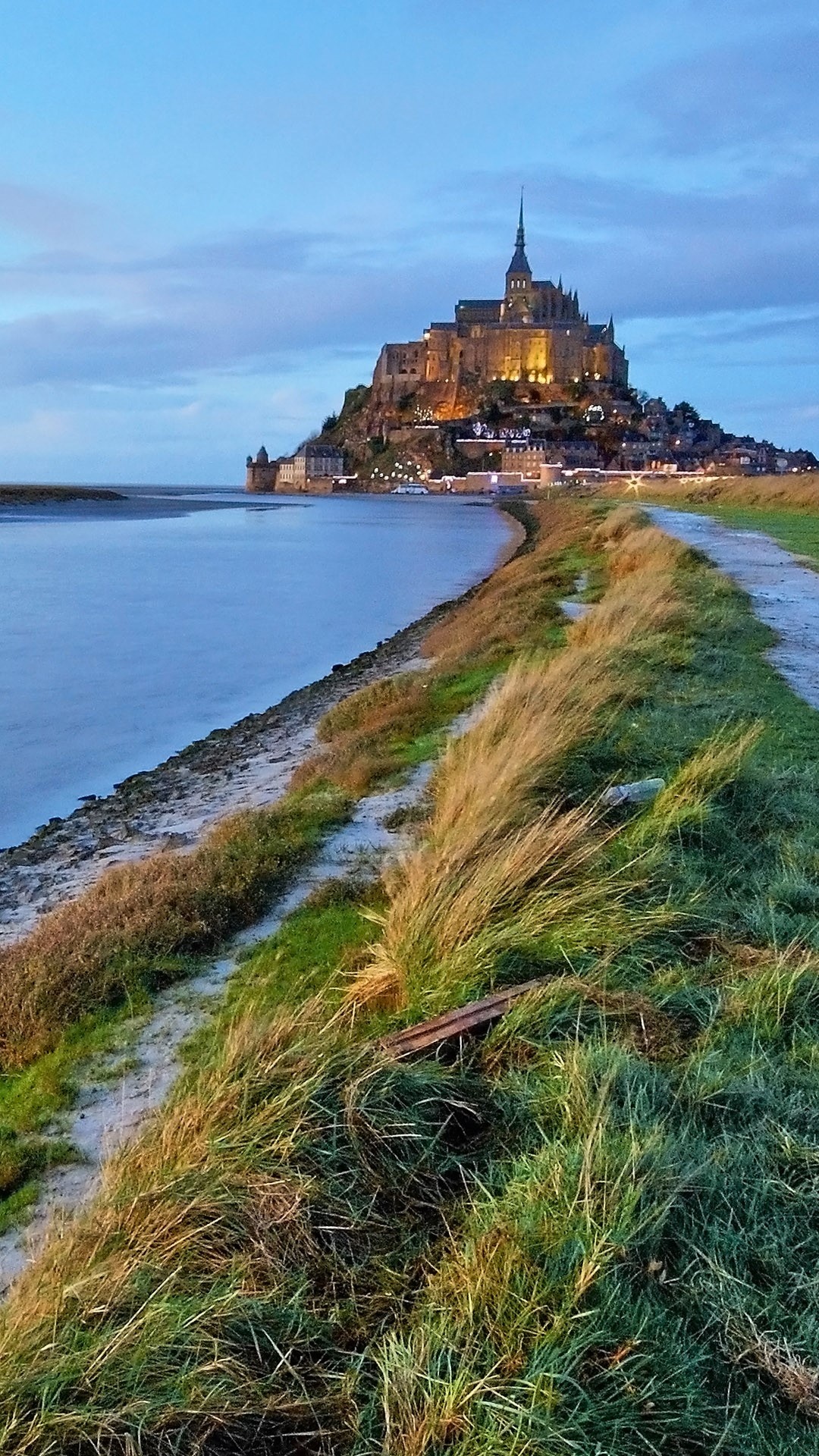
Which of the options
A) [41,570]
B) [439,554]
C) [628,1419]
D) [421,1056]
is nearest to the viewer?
[628,1419]

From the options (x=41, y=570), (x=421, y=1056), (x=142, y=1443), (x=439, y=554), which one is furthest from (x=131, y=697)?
(x=439, y=554)

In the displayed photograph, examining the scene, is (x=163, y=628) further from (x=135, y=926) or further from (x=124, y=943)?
(x=124, y=943)

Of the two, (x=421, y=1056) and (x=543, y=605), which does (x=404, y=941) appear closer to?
(x=421, y=1056)

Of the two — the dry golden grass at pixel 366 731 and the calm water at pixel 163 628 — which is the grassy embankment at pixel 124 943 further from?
the calm water at pixel 163 628

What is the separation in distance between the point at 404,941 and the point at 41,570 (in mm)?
35284

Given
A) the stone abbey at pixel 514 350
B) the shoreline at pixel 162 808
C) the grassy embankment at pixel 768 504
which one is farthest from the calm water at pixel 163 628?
the stone abbey at pixel 514 350

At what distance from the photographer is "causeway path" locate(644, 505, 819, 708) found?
9750mm

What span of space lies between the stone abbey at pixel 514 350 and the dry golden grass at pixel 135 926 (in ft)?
454

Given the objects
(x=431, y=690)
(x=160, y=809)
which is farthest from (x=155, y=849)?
(x=431, y=690)

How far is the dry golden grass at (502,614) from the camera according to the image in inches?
531

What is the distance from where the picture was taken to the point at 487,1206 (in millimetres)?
2658

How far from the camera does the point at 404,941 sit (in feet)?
13.6

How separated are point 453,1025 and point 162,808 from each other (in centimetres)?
592

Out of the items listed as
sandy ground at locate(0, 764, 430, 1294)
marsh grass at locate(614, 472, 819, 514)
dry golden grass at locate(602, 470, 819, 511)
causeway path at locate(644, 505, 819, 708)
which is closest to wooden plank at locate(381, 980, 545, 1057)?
sandy ground at locate(0, 764, 430, 1294)
